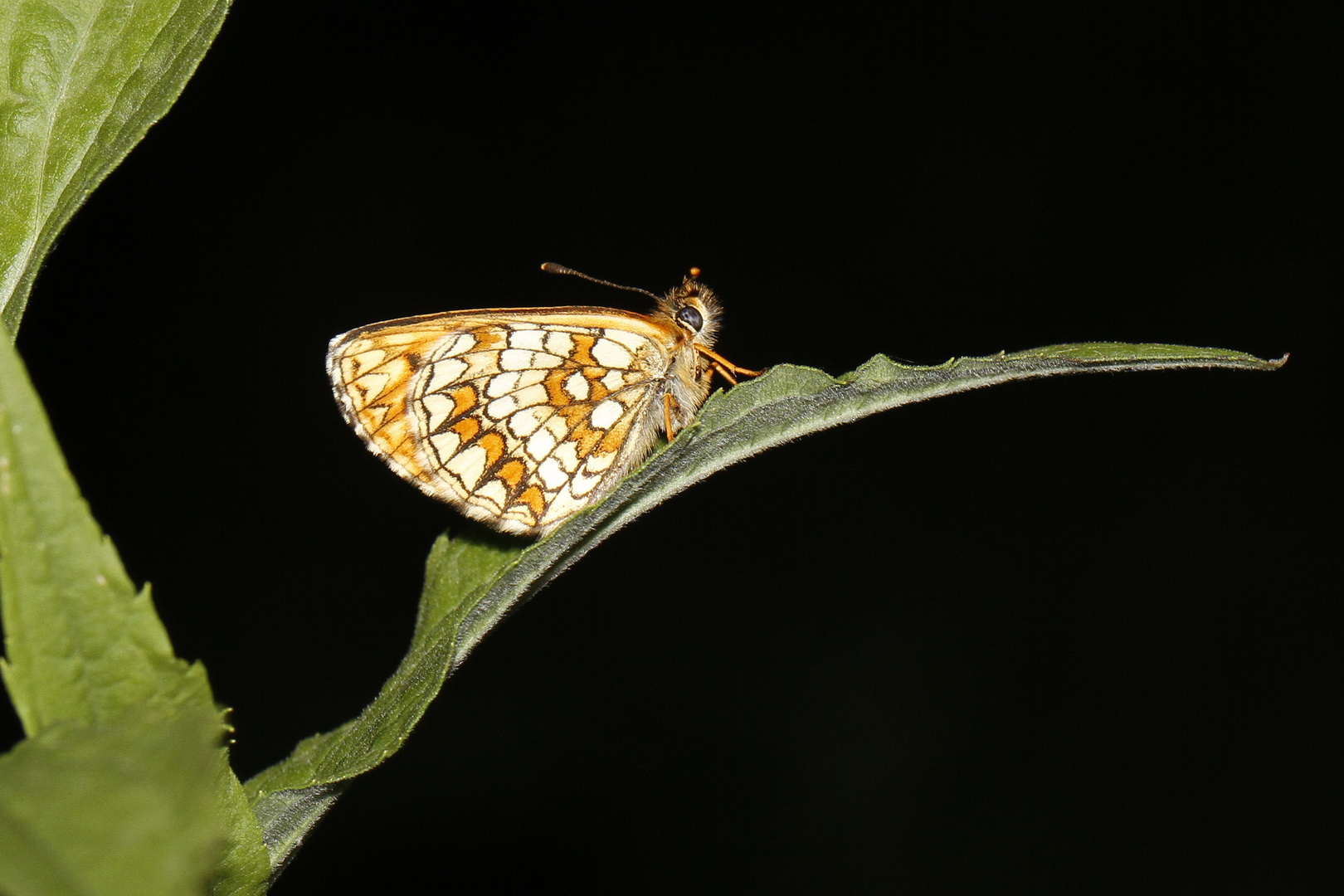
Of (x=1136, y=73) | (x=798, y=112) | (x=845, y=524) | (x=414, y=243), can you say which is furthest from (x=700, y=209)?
(x=1136, y=73)

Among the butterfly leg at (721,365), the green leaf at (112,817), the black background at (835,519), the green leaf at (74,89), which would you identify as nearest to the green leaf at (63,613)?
the green leaf at (112,817)

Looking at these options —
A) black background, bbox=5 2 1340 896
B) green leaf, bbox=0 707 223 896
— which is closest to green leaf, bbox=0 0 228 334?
green leaf, bbox=0 707 223 896

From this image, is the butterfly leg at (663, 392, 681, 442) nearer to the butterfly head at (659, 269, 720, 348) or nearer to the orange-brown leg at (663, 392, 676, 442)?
the orange-brown leg at (663, 392, 676, 442)

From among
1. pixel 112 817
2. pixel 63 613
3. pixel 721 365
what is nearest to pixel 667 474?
pixel 63 613

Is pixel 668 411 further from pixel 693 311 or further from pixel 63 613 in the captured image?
pixel 63 613

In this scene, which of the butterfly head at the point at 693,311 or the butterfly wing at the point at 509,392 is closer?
the butterfly wing at the point at 509,392

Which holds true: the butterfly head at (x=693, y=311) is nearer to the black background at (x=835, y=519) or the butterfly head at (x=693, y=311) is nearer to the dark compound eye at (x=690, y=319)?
the dark compound eye at (x=690, y=319)
